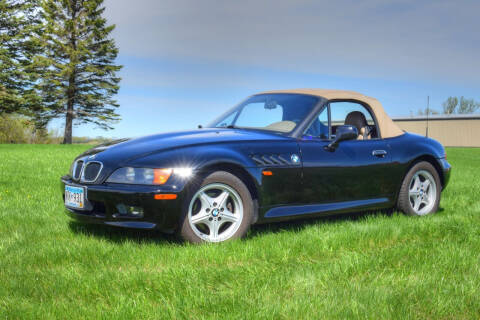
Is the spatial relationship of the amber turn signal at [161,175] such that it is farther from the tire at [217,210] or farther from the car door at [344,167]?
the car door at [344,167]

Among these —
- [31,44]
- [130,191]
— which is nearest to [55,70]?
[31,44]

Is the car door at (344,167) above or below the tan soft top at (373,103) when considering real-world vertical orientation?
below

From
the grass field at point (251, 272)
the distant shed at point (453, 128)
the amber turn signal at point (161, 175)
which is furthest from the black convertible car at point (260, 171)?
the distant shed at point (453, 128)

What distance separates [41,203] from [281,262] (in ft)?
13.7

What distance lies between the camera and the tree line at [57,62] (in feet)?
139

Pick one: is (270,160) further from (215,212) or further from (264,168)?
(215,212)

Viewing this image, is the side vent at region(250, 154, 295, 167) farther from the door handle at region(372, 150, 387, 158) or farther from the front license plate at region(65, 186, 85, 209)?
the front license plate at region(65, 186, 85, 209)

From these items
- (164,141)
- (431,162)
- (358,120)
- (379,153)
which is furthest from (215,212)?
(431,162)

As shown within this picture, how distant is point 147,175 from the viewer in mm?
4410

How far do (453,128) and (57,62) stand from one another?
45095 millimetres

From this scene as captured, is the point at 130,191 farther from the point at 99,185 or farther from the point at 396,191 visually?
the point at 396,191

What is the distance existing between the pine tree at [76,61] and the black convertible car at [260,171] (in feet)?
137

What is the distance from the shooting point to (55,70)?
148 feet

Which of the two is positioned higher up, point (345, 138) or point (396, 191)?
point (345, 138)
